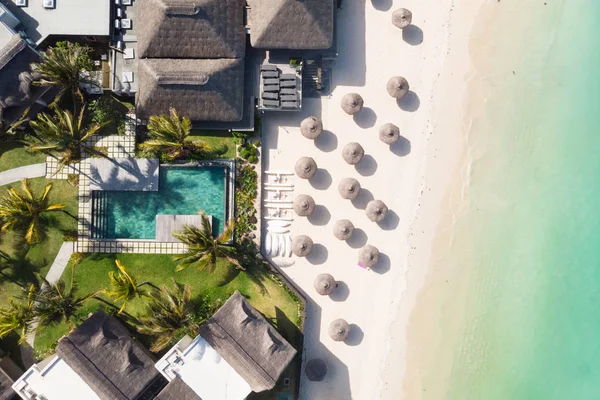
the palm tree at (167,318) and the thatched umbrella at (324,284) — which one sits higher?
the thatched umbrella at (324,284)

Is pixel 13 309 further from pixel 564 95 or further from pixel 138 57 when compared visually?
pixel 564 95

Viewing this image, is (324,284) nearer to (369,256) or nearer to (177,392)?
(369,256)

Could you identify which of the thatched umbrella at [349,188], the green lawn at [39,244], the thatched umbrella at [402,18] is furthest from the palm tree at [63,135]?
the thatched umbrella at [402,18]

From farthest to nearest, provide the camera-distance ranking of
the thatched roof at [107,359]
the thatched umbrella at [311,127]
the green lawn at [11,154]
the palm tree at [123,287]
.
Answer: the green lawn at [11,154] → the thatched umbrella at [311,127] → the palm tree at [123,287] → the thatched roof at [107,359]

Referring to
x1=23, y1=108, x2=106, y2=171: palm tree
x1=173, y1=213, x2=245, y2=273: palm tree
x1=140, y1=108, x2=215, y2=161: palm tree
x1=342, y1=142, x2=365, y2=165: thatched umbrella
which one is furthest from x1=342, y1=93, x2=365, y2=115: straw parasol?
x1=23, y1=108, x2=106, y2=171: palm tree

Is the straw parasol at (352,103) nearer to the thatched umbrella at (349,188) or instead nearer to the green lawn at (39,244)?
the thatched umbrella at (349,188)

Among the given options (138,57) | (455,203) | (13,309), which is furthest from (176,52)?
(455,203)

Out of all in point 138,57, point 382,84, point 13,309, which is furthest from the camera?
point 382,84

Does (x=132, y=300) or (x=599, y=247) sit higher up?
(x=599, y=247)
